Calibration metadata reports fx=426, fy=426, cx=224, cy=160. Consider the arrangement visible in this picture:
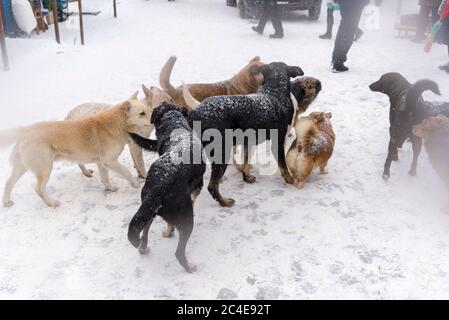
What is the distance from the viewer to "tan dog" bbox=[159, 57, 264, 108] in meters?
5.05

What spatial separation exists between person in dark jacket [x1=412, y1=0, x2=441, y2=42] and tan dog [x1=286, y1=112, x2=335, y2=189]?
25.4ft

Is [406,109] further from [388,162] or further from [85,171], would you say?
[85,171]

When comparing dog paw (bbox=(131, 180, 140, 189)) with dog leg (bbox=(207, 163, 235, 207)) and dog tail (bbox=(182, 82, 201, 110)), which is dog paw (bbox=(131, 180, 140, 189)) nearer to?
dog leg (bbox=(207, 163, 235, 207))

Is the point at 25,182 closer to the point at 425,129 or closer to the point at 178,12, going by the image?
the point at 425,129

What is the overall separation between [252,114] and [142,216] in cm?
173

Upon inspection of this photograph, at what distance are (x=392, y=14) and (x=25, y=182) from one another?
14422mm

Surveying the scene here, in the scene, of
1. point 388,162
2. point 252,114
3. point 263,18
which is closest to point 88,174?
point 252,114

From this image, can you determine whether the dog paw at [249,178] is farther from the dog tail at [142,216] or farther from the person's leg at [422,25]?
the person's leg at [422,25]

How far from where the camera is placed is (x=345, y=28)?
8.16 meters

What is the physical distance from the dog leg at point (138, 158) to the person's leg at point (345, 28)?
16.9 feet

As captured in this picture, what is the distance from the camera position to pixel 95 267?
11.1 ft

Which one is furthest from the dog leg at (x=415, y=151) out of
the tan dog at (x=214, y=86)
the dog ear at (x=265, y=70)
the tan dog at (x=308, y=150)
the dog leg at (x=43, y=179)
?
the dog leg at (x=43, y=179)

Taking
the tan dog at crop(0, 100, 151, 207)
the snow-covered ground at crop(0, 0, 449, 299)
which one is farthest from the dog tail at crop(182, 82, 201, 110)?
the snow-covered ground at crop(0, 0, 449, 299)

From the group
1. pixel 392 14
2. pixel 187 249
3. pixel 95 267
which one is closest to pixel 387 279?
pixel 187 249
